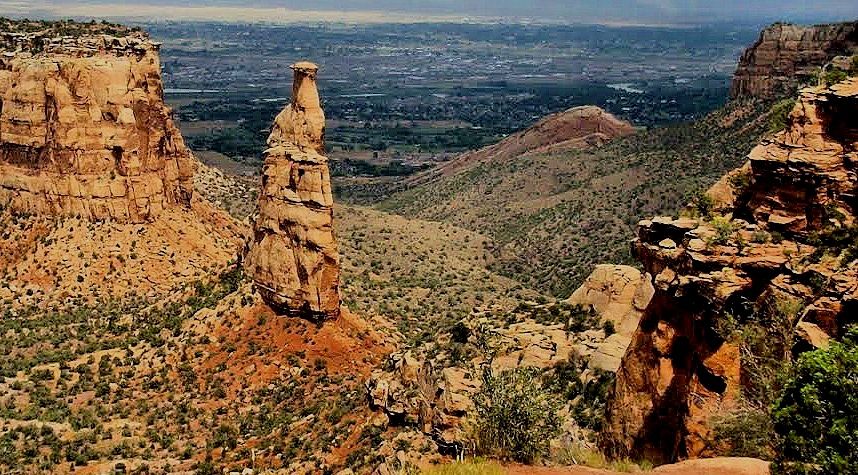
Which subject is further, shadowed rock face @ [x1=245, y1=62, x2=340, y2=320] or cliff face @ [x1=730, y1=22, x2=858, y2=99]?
cliff face @ [x1=730, y1=22, x2=858, y2=99]

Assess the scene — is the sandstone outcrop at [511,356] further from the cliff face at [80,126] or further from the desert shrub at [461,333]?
the cliff face at [80,126]

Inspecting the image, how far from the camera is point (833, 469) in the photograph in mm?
11805

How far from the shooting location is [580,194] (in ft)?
258

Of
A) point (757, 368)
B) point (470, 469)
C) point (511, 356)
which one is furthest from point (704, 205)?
point (511, 356)

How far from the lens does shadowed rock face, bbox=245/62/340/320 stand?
36.6 m

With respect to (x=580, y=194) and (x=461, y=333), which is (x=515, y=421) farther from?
(x=580, y=194)

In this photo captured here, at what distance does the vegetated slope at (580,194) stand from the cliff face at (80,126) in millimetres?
27225

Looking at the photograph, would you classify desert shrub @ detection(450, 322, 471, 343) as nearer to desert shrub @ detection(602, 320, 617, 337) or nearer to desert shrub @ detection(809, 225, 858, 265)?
desert shrub @ detection(602, 320, 617, 337)

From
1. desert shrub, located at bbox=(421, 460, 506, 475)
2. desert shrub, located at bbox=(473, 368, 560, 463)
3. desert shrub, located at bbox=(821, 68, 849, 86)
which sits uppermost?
desert shrub, located at bbox=(821, 68, 849, 86)

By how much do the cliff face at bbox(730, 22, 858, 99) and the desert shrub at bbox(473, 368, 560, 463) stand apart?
63.5 meters

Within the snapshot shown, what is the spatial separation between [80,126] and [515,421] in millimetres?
36384

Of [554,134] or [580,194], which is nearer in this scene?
[580,194]

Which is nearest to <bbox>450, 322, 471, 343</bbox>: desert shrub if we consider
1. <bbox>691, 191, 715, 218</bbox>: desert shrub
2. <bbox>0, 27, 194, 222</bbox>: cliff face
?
<bbox>691, 191, 715, 218</bbox>: desert shrub

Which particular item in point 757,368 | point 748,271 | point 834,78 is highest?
point 834,78
